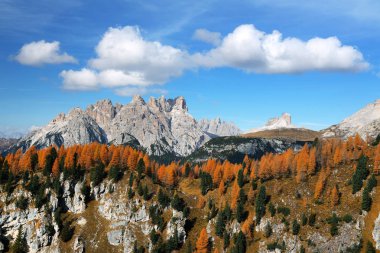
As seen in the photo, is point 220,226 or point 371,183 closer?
point 371,183

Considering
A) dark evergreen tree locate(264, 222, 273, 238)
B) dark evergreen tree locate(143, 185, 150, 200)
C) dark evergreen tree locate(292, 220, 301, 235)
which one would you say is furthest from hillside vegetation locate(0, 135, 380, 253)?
dark evergreen tree locate(143, 185, 150, 200)

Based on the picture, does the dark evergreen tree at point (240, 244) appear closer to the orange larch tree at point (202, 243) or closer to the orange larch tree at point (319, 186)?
the orange larch tree at point (202, 243)

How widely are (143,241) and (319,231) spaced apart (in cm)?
7415

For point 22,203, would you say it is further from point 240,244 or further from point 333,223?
point 333,223

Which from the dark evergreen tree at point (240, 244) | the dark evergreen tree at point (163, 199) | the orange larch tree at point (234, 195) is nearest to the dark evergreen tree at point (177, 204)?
the dark evergreen tree at point (163, 199)

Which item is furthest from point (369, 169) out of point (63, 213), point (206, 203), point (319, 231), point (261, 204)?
point (63, 213)

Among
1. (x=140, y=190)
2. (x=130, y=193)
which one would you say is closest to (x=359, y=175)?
(x=140, y=190)

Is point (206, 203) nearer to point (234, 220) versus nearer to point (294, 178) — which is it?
point (234, 220)

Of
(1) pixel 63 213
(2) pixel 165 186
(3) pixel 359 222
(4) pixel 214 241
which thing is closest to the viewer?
(3) pixel 359 222

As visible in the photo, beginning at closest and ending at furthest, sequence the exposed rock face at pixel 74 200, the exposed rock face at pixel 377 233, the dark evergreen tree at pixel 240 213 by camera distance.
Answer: the exposed rock face at pixel 377 233
the dark evergreen tree at pixel 240 213
the exposed rock face at pixel 74 200

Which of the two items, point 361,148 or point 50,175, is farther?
point 361,148

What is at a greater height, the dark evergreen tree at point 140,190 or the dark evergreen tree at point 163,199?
the dark evergreen tree at point 140,190

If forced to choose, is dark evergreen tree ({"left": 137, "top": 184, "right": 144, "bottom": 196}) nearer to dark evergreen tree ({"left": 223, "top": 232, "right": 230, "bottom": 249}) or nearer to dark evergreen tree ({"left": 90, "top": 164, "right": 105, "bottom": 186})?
dark evergreen tree ({"left": 90, "top": 164, "right": 105, "bottom": 186})

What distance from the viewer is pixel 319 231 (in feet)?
464
